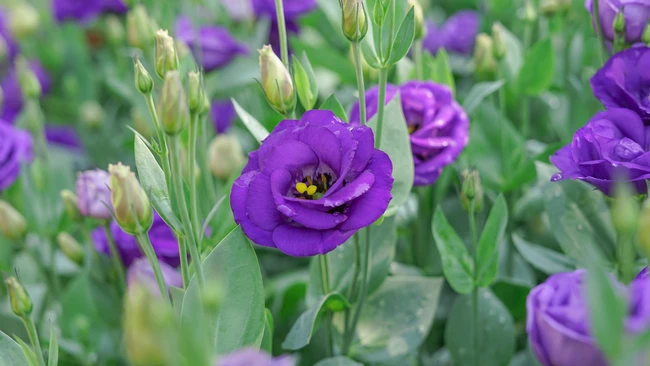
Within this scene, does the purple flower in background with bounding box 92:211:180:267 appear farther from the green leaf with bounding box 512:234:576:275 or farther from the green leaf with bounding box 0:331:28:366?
the green leaf with bounding box 512:234:576:275

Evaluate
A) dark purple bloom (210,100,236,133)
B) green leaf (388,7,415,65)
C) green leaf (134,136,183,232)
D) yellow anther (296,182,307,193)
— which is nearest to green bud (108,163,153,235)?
green leaf (134,136,183,232)

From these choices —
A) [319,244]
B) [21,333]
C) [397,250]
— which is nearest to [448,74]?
[397,250]

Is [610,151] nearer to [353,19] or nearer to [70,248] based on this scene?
[353,19]

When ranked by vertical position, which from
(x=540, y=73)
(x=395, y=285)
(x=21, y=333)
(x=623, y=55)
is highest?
(x=623, y=55)

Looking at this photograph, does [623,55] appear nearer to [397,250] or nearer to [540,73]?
[540,73]

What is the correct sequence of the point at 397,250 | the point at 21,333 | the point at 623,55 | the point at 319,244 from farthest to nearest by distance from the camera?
1. the point at 397,250
2. the point at 21,333
3. the point at 623,55
4. the point at 319,244

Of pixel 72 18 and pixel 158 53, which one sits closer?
pixel 158 53

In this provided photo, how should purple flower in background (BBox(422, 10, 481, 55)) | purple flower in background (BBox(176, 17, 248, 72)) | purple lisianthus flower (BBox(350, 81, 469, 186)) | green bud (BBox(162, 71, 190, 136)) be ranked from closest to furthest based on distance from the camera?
green bud (BBox(162, 71, 190, 136)), purple lisianthus flower (BBox(350, 81, 469, 186)), purple flower in background (BBox(176, 17, 248, 72)), purple flower in background (BBox(422, 10, 481, 55))
